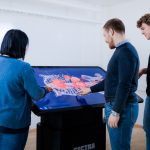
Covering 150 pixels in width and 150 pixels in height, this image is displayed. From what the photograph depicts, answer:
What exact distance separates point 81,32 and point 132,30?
1063mm

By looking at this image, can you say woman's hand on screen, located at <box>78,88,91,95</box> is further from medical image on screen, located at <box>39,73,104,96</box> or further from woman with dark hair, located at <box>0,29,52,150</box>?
woman with dark hair, located at <box>0,29,52,150</box>

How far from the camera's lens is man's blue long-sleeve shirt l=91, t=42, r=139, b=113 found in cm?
222

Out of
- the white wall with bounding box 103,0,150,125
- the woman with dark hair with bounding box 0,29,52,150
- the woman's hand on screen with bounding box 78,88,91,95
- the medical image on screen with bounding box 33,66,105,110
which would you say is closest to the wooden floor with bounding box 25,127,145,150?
the white wall with bounding box 103,0,150,125

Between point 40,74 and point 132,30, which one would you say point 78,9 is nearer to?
point 132,30

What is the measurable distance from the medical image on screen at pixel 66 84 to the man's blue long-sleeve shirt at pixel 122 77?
1.57 ft

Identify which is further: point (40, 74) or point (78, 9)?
point (78, 9)

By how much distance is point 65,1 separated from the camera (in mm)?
5289

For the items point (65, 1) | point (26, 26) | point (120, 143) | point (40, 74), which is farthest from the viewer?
point (65, 1)

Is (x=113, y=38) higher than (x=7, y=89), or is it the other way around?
(x=113, y=38)

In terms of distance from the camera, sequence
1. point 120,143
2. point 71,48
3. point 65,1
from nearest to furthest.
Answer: point 120,143, point 65,1, point 71,48

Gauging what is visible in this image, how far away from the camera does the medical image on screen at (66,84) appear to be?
2.62m

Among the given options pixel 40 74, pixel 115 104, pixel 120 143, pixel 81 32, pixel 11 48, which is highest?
pixel 81 32

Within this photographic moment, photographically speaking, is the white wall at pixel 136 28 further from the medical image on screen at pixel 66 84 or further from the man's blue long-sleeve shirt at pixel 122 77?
the man's blue long-sleeve shirt at pixel 122 77

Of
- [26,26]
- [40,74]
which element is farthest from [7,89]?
[26,26]
